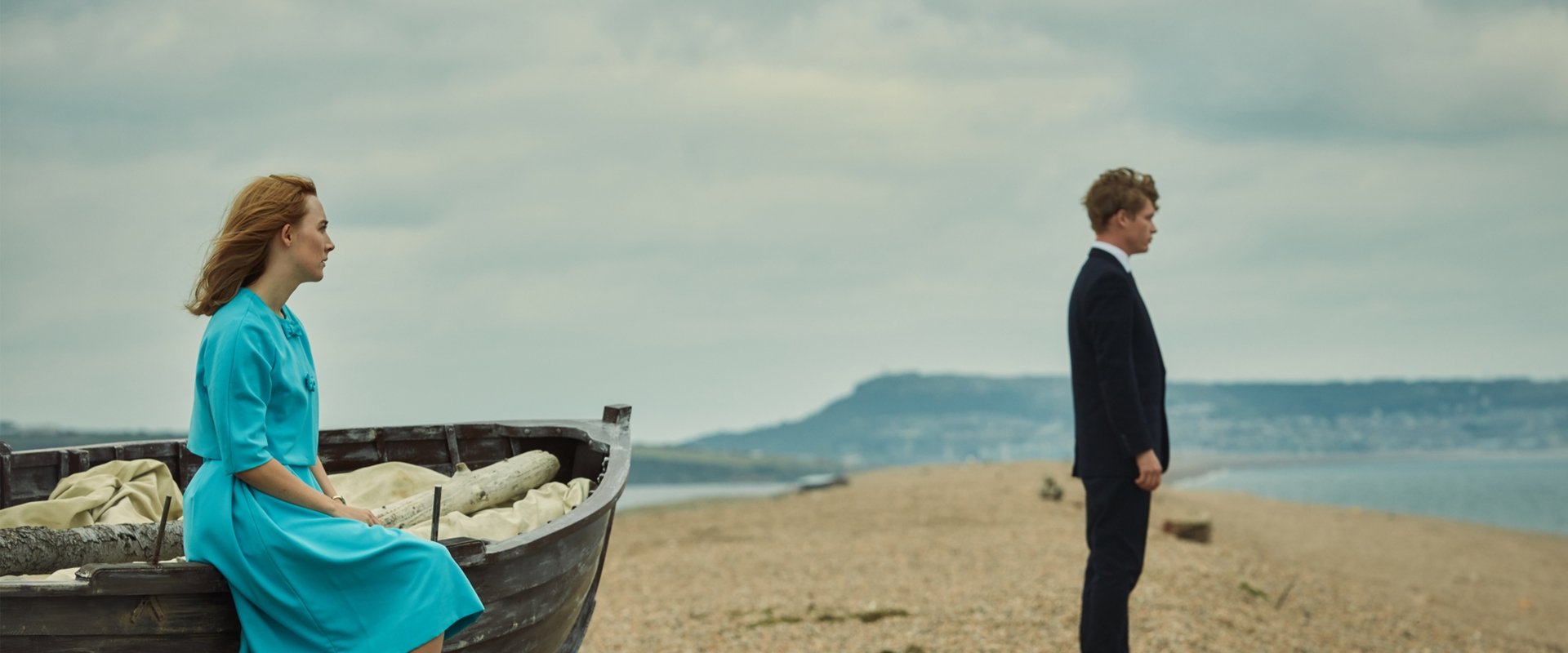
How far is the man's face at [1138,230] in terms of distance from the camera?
18.1 ft

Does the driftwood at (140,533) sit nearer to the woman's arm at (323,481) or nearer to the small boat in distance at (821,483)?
the woman's arm at (323,481)

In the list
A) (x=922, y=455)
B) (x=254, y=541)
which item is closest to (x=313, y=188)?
(x=254, y=541)

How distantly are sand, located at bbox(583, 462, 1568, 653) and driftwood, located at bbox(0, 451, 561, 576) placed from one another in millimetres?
2450

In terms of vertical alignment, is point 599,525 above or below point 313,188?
below

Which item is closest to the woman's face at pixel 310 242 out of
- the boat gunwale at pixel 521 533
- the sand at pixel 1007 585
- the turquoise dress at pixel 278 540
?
the turquoise dress at pixel 278 540

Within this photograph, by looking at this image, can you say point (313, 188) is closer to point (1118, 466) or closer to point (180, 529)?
point (180, 529)

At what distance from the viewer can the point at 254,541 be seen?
3.50 m

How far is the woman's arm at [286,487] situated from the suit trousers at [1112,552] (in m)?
3.24

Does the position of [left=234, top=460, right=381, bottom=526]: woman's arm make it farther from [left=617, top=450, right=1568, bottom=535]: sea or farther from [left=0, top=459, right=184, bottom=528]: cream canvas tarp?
[left=617, top=450, right=1568, bottom=535]: sea

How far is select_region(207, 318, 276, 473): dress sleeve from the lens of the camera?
3408mm

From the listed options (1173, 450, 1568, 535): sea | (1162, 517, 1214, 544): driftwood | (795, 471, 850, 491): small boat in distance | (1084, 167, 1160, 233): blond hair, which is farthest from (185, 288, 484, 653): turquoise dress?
(1173, 450, 1568, 535): sea

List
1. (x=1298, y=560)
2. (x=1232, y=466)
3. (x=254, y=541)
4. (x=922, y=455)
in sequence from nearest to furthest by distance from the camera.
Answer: (x=254, y=541)
(x=1298, y=560)
(x=1232, y=466)
(x=922, y=455)

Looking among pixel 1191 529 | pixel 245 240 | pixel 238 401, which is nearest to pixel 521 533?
pixel 238 401

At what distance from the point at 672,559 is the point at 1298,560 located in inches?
304
